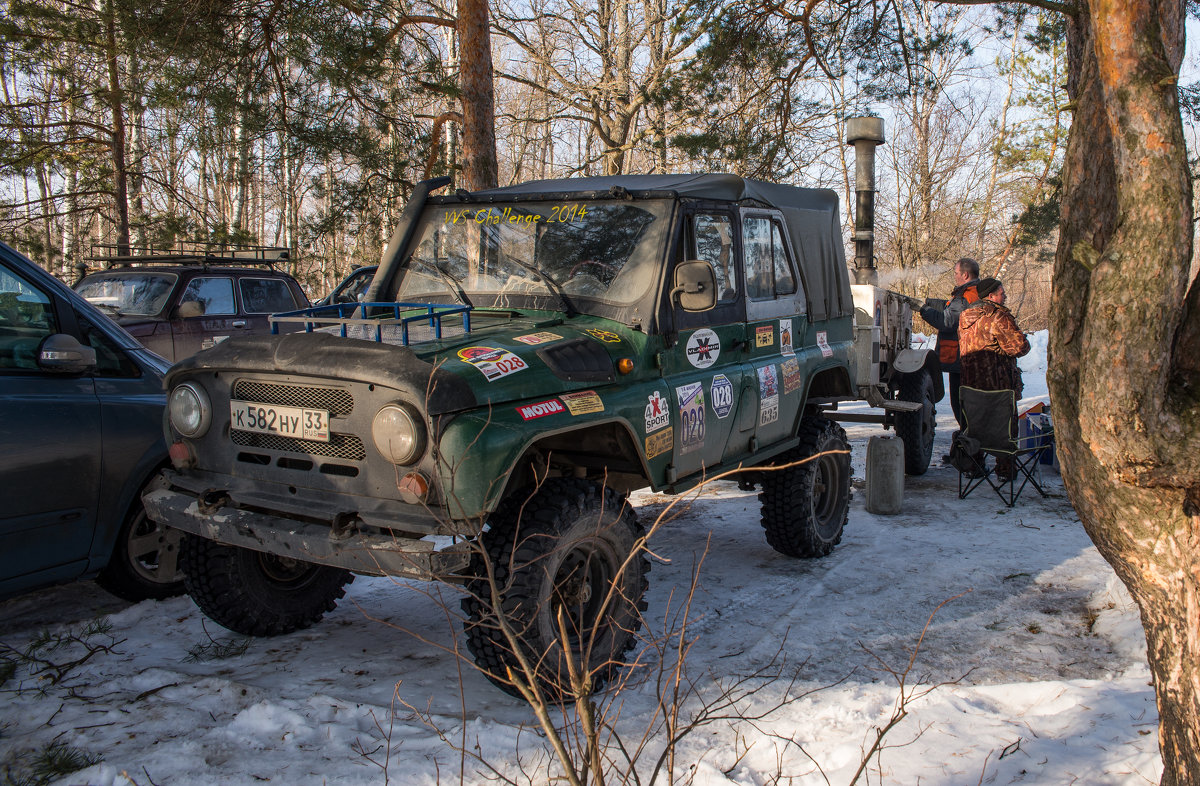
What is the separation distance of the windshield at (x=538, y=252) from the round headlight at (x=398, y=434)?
132cm

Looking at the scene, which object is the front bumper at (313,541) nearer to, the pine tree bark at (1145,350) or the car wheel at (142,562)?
the car wheel at (142,562)

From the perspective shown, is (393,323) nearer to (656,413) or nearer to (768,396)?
(656,413)

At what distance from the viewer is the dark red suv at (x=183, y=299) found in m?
9.16

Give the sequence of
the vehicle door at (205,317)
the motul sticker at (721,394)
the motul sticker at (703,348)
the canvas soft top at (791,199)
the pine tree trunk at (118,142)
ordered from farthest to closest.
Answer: the pine tree trunk at (118,142) → the vehicle door at (205,317) → the canvas soft top at (791,199) → the motul sticker at (721,394) → the motul sticker at (703,348)

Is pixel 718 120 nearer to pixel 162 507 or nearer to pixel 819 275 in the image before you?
pixel 819 275

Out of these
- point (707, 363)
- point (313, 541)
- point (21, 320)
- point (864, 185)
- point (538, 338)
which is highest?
point (864, 185)

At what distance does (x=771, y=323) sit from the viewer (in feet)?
16.6

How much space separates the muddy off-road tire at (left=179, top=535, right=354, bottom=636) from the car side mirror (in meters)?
0.94

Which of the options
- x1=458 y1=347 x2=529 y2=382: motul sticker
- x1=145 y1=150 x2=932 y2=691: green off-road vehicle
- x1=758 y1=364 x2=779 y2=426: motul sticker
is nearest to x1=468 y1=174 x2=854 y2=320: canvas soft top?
x1=145 y1=150 x2=932 y2=691: green off-road vehicle

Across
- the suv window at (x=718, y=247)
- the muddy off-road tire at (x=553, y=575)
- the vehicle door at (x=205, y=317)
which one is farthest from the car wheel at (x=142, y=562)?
the vehicle door at (x=205, y=317)

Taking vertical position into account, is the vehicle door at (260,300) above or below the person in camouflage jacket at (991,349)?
above

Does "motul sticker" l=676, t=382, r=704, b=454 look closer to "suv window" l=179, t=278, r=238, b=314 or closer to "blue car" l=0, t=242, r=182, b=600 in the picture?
"blue car" l=0, t=242, r=182, b=600

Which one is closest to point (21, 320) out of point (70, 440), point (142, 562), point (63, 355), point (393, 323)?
point (63, 355)

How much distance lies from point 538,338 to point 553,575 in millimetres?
1007
